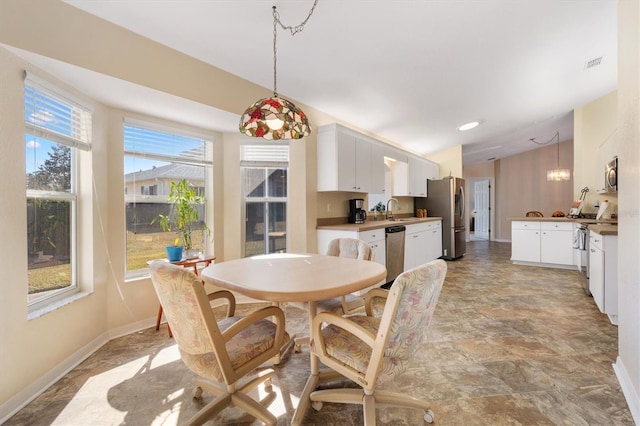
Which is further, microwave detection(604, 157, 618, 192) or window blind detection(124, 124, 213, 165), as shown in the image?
microwave detection(604, 157, 618, 192)

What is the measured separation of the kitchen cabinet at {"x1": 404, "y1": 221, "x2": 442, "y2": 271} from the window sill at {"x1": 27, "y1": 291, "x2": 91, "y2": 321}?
4.02m

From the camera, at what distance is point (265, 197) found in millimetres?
3611

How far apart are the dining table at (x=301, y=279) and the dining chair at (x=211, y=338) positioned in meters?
0.15

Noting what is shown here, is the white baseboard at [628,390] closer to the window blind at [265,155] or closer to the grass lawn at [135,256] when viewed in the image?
the window blind at [265,155]

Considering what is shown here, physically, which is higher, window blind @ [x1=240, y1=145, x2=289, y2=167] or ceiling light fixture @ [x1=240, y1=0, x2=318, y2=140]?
window blind @ [x1=240, y1=145, x2=289, y2=167]

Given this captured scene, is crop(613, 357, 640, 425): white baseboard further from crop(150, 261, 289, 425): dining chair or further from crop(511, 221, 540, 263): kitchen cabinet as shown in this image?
crop(511, 221, 540, 263): kitchen cabinet

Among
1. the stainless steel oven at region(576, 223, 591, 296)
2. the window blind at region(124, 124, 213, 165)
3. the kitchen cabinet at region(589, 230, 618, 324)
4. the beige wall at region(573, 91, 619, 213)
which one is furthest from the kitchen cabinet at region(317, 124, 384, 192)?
the beige wall at region(573, 91, 619, 213)

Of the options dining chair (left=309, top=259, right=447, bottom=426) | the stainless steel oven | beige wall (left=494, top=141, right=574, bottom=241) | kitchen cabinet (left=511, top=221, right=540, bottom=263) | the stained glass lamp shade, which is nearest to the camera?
dining chair (left=309, top=259, right=447, bottom=426)

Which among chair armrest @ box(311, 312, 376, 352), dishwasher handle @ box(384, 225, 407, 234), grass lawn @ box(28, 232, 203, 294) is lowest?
chair armrest @ box(311, 312, 376, 352)

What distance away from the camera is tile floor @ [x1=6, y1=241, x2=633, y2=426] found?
1599 mm

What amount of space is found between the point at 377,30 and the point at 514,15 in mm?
1225

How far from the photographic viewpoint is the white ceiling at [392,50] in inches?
81.6

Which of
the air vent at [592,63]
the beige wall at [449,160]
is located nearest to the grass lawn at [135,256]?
the air vent at [592,63]

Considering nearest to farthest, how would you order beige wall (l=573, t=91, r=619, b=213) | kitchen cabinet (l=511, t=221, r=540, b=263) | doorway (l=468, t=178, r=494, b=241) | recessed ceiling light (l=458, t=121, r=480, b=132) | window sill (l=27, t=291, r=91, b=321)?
window sill (l=27, t=291, r=91, b=321) < beige wall (l=573, t=91, r=619, b=213) < recessed ceiling light (l=458, t=121, r=480, b=132) < kitchen cabinet (l=511, t=221, r=540, b=263) < doorway (l=468, t=178, r=494, b=241)
